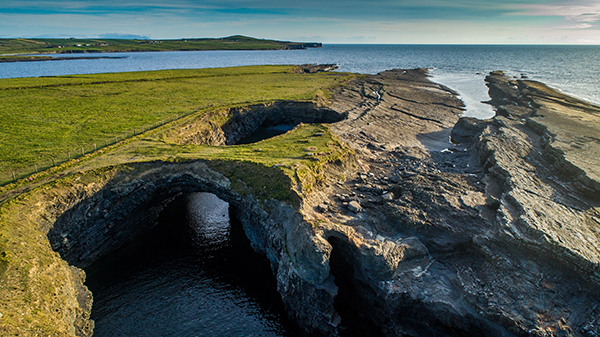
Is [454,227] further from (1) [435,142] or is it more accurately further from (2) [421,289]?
(1) [435,142]

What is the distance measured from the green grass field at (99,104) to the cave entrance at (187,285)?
Result: 16.7 meters

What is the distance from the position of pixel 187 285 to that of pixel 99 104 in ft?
200

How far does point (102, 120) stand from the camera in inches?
2436

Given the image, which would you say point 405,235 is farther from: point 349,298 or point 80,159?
point 80,159

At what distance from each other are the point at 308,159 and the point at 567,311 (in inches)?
1149

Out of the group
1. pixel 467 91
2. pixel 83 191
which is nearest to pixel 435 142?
pixel 83 191

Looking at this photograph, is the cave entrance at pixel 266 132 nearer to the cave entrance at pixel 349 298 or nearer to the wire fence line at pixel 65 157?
the wire fence line at pixel 65 157

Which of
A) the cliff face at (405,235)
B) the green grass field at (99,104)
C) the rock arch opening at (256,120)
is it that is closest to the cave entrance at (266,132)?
the rock arch opening at (256,120)

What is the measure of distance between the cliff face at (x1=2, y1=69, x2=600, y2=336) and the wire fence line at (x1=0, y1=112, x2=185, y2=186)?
6255 millimetres

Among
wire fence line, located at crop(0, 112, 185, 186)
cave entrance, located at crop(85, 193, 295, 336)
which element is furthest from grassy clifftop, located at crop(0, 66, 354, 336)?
cave entrance, located at crop(85, 193, 295, 336)

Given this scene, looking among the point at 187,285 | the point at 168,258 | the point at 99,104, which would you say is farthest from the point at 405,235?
the point at 99,104

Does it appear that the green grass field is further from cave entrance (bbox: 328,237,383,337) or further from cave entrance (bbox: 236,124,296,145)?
cave entrance (bbox: 328,237,383,337)

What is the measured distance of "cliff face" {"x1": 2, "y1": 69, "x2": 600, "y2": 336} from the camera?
84.8 feet

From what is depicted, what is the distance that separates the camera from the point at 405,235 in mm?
32531
